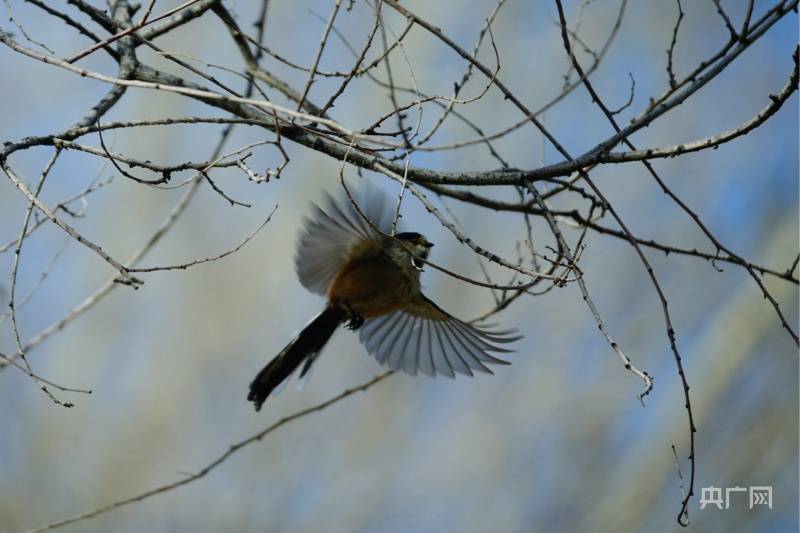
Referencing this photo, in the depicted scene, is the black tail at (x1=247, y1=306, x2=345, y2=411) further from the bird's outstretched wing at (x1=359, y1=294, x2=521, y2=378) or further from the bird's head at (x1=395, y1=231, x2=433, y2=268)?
the bird's head at (x1=395, y1=231, x2=433, y2=268)

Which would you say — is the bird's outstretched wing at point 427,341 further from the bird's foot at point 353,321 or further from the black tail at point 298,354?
the black tail at point 298,354

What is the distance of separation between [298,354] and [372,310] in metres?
0.41

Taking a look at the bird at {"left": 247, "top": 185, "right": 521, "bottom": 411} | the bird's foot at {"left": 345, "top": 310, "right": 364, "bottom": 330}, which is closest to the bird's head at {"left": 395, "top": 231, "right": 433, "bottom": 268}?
the bird at {"left": 247, "top": 185, "right": 521, "bottom": 411}

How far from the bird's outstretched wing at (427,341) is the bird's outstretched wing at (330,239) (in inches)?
13.1

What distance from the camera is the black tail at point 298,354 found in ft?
13.3

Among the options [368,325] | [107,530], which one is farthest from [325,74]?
[107,530]

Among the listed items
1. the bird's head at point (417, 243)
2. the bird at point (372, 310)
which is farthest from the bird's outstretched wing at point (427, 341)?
the bird's head at point (417, 243)

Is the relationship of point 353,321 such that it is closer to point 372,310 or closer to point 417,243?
point 372,310

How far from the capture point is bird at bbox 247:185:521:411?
4074 millimetres

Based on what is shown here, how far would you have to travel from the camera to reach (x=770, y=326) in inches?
279

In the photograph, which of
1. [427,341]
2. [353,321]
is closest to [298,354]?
[353,321]

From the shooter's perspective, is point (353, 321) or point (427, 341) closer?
point (353, 321)

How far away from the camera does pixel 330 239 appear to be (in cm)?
415

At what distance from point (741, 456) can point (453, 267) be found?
8.28 ft
